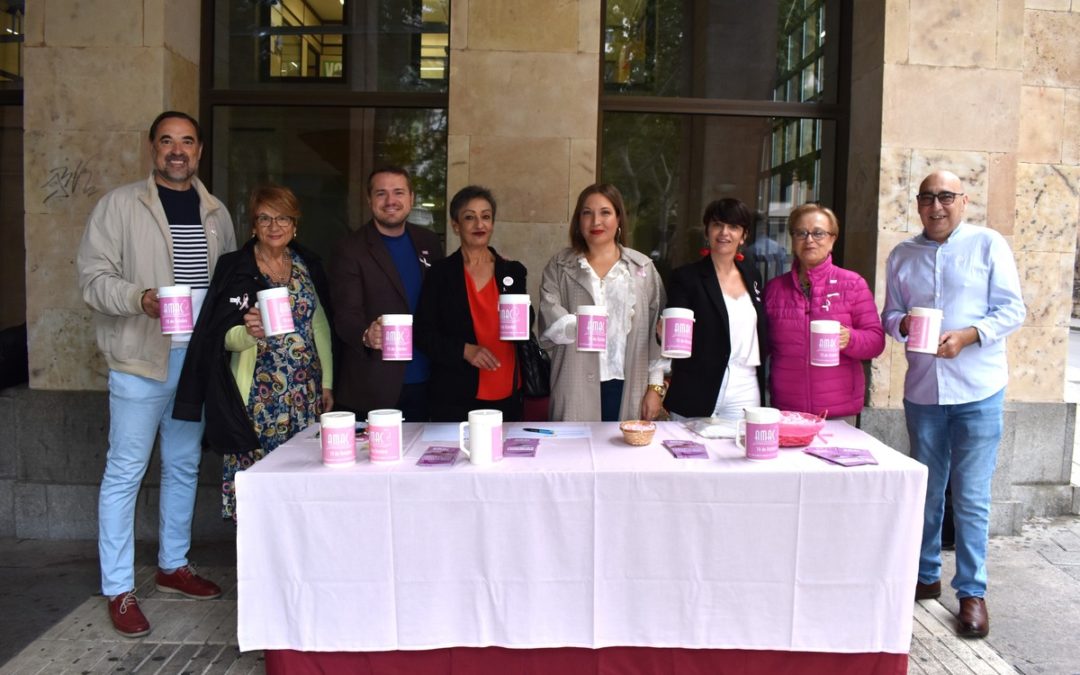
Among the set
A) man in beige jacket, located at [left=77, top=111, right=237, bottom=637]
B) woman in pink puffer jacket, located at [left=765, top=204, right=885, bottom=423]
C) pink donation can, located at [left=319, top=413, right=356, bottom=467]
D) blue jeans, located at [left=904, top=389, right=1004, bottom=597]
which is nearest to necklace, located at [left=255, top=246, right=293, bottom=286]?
man in beige jacket, located at [left=77, top=111, right=237, bottom=637]

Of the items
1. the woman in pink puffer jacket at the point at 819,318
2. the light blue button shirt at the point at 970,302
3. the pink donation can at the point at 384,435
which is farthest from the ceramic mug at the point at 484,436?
the light blue button shirt at the point at 970,302

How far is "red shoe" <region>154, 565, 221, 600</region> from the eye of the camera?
3.94m

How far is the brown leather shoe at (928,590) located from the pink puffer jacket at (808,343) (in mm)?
984

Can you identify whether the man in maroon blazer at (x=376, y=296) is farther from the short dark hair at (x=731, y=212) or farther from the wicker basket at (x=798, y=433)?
the wicker basket at (x=798, y=433)

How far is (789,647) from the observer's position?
9.37 feet

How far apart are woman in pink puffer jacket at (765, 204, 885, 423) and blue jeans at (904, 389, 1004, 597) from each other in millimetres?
452

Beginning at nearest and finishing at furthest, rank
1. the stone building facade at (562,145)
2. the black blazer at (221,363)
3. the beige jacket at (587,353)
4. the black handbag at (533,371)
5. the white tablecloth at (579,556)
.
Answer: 1. the white tablecloth at (579,556)
2. the black blazer at (221,363)
3. the beige jacket at (587,353)
4. the black handbag at (533,371)
5. the stone building facade at (562,145)

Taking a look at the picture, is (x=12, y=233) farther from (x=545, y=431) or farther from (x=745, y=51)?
(x=745, y=51)

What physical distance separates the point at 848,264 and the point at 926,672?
9.19 ft

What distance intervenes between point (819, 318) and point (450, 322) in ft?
5.16

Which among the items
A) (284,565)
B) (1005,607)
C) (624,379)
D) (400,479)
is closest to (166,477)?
(284,565)

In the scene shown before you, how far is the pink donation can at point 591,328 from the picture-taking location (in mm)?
3156

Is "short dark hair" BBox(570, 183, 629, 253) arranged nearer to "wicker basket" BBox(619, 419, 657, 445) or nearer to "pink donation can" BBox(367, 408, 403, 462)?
"wicker basket" BBox(619, 419, 657, 445)

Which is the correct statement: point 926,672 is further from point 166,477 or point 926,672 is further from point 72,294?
point 72,294
